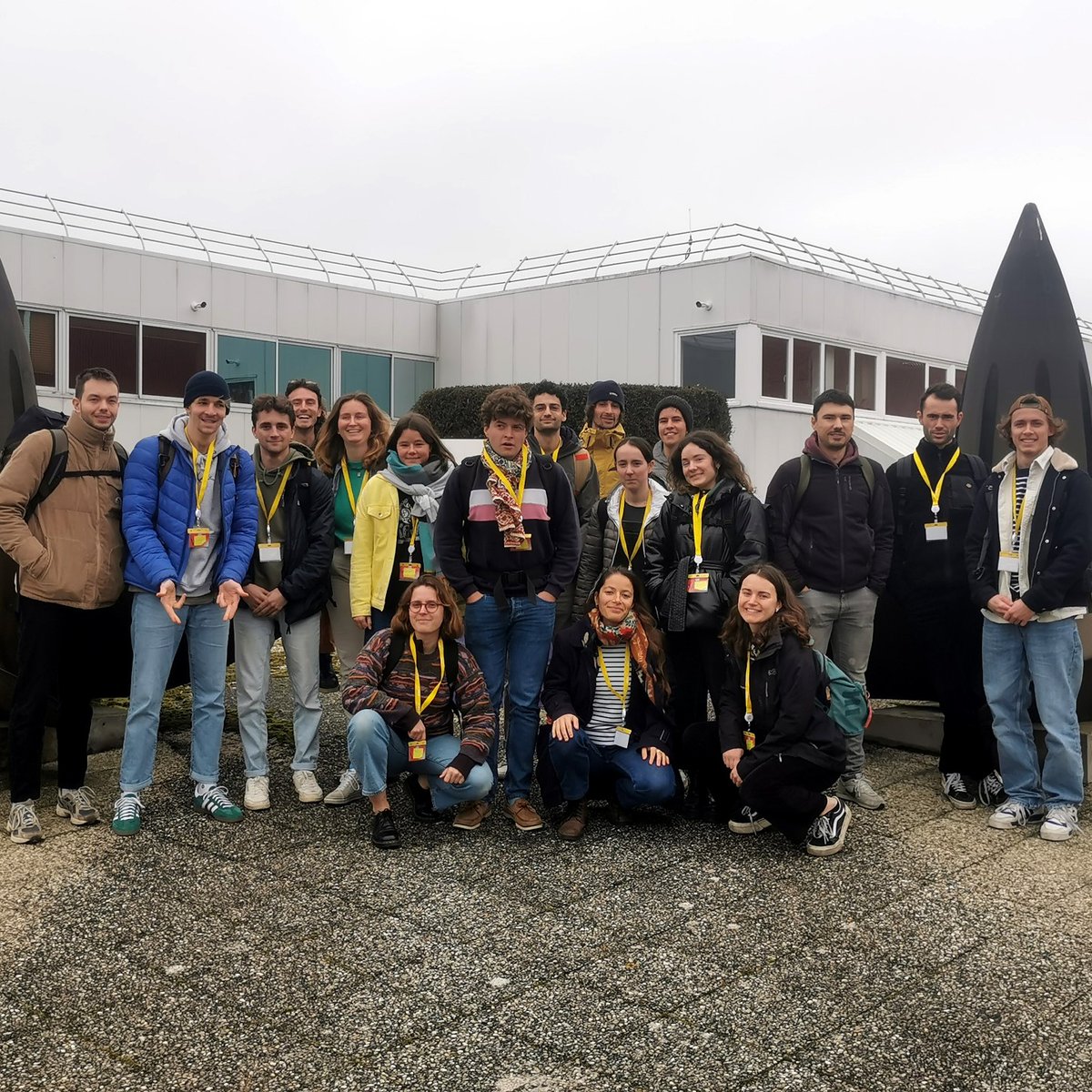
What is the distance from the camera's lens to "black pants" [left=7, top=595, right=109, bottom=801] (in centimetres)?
493

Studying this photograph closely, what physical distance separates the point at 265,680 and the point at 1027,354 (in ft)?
15.2

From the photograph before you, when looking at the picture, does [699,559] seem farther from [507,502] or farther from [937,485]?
[937,485]

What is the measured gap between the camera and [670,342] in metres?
19.2

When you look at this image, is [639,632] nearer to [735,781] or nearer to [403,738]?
[735,781]

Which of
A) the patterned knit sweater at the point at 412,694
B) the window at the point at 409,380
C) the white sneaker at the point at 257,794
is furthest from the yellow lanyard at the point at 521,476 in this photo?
the window at the point at 409,380

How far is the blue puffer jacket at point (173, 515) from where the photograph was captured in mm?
4980

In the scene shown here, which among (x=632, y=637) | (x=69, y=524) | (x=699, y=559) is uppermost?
(x=69, y=524)

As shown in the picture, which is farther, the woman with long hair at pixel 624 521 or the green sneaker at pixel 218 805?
the woman with long hair at pixel 624 521

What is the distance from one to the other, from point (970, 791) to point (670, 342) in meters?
14.4

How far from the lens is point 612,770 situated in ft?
16.8

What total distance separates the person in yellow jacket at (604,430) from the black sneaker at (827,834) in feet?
7.26

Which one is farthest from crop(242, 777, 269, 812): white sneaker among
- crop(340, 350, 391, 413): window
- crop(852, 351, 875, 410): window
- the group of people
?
crop(852, 351, 875, 410): window

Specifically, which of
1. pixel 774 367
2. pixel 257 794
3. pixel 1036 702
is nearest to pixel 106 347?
pixel 774 367

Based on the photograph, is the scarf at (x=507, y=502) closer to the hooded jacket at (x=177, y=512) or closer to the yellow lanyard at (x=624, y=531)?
the yellow lanyard at (x=624, y=531)
